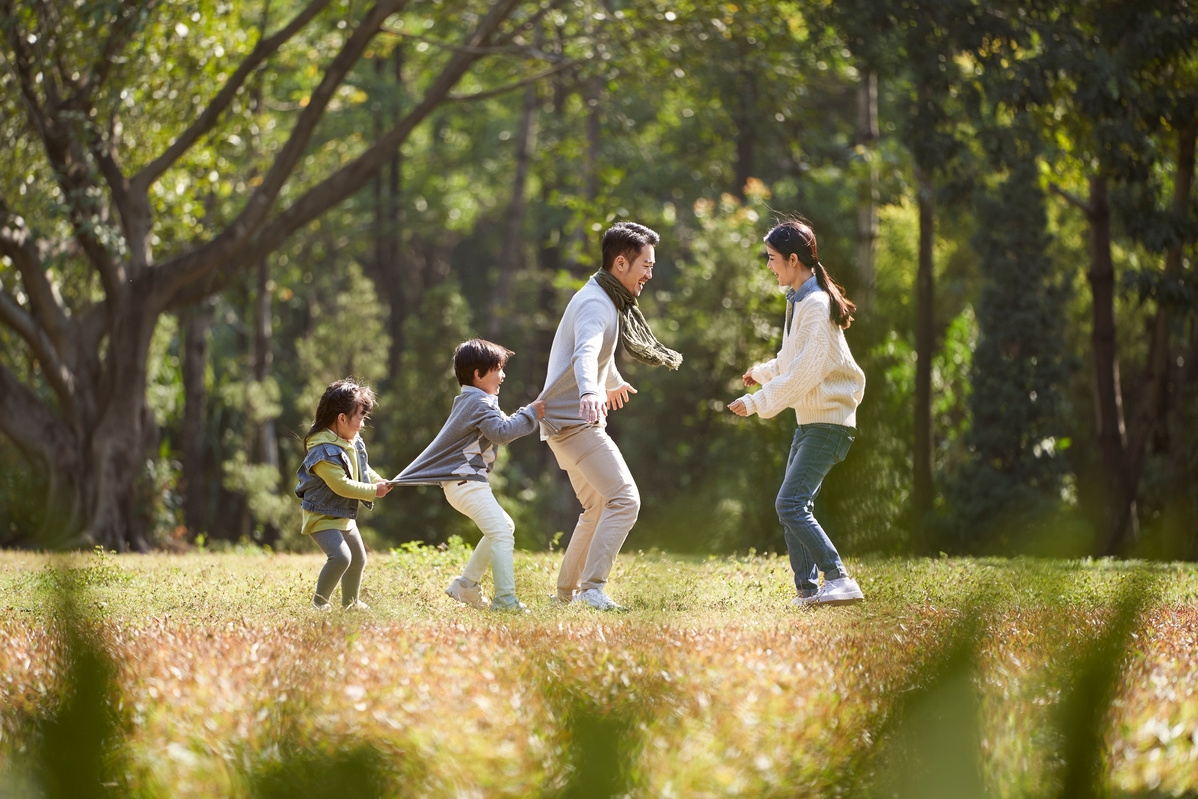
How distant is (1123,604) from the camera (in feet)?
16.0

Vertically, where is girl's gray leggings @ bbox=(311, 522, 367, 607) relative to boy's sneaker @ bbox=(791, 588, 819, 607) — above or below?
above

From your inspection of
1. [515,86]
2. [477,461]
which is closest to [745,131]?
[515,86]

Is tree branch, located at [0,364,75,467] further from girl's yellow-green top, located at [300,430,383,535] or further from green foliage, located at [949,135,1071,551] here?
green foliage, located at [949,135,1071,551]

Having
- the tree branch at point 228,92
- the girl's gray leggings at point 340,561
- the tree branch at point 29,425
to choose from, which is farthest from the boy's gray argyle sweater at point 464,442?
the tree branch at point 29,425

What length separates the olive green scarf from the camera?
747 cm

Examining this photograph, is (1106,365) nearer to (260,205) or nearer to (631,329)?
(260,205)

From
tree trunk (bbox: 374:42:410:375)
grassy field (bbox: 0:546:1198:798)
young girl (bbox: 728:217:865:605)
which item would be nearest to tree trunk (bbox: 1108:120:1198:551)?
young girl (bbox: 728:217:865:605)

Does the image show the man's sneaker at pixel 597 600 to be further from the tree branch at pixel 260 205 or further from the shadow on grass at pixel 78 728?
the tree branch at pixel 260 205

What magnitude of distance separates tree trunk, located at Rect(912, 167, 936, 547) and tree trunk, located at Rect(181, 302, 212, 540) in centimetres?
1354

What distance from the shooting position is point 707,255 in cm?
2595

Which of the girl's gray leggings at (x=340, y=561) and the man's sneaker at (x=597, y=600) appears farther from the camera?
the girl's gray leggings at (x=340, y=561)

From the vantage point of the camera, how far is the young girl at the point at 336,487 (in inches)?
278

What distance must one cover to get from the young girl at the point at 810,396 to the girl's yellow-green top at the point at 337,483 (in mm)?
2129

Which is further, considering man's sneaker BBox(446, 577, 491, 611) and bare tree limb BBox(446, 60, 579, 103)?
bare tree limb BBox(446, 60, 579, 103)
